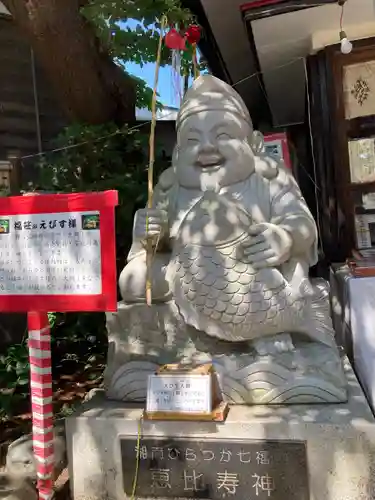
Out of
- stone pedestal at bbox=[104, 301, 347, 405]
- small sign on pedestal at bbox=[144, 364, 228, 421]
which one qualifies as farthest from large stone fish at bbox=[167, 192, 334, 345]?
small sign on pedestal at bbox=[144, 364, 228, 421]

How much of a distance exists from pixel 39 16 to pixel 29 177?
264cm

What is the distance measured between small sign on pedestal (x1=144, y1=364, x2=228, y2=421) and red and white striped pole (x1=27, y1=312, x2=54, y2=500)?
1.80ft

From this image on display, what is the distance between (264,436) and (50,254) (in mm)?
1466

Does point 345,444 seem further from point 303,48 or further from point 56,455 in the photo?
point 303,48

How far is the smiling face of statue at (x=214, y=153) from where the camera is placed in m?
3.32

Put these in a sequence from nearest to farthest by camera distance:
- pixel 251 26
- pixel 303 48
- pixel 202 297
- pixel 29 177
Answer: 1. pixel 202 297
2. pixel 251 26
3. pixel 303 48
4. pixel 29 177

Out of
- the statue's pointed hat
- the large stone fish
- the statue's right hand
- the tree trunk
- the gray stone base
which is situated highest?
the tree trunk

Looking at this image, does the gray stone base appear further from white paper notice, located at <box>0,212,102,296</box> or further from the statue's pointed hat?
the statue's pointed hat

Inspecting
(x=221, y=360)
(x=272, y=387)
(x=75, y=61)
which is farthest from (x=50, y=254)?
(x=75, y=61)

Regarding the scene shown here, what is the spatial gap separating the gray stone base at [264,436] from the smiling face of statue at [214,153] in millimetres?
1402

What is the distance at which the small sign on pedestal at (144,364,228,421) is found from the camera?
9.16 ft

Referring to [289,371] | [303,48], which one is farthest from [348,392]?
[303,48]

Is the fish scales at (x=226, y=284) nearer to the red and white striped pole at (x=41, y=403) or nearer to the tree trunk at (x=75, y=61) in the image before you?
the red and white striped pole at (x=41, y=403)

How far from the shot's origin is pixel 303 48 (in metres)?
5.30
